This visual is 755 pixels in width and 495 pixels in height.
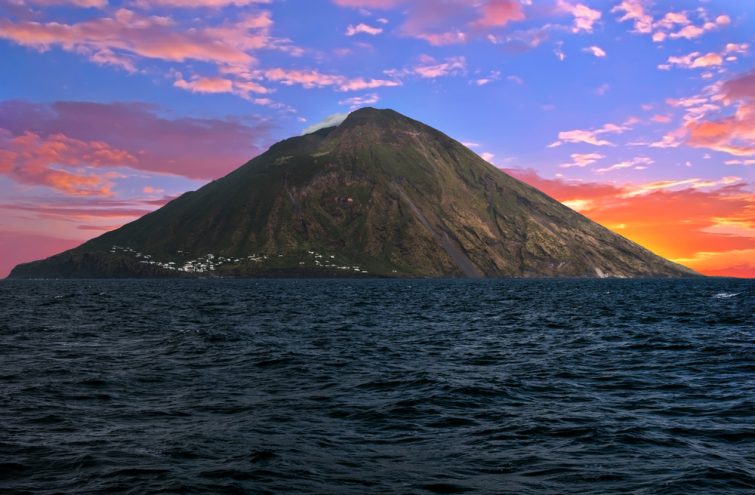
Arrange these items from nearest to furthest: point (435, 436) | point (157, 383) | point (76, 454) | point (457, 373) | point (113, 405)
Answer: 1. point (76, 454)
2. point (435, 436)
3. point (113, 405)
4. point (157, 383)
5. point (457, 373)

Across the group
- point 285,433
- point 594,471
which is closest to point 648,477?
point 594,471

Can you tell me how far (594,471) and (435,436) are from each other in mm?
Result: 5472

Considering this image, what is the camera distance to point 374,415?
22.4 meters

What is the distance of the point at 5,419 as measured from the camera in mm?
20844

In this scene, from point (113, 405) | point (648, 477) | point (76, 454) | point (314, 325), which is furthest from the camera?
point (314, 325)

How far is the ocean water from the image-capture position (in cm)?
1524

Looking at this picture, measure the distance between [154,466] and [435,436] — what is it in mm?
8997

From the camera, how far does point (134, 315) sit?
71312mm

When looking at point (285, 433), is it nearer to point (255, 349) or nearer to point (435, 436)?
point (435, 436)

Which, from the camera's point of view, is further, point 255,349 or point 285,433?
point 255,349

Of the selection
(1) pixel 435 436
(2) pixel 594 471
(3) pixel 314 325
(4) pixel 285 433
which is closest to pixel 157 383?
(4) pixel 285 433

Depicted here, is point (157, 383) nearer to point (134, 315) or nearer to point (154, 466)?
point (154, 466)

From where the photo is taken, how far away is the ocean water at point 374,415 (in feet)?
50.0

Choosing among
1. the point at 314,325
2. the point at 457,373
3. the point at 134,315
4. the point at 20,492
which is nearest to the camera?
the point at 20,492
